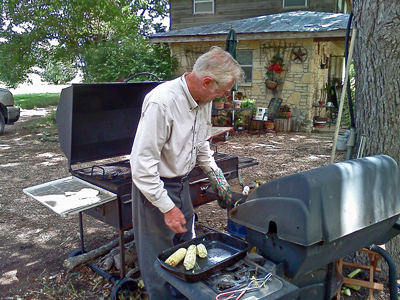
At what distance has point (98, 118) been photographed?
3.59 meters

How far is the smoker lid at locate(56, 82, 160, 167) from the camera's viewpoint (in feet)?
10.5

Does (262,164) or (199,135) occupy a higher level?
(199,135)

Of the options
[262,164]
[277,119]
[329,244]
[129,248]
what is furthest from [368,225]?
[277,119]

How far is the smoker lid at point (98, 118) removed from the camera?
321cm

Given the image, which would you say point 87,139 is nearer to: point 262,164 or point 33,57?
point 262,164

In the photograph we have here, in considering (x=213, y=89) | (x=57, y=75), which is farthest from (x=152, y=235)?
(x=57, y=75)

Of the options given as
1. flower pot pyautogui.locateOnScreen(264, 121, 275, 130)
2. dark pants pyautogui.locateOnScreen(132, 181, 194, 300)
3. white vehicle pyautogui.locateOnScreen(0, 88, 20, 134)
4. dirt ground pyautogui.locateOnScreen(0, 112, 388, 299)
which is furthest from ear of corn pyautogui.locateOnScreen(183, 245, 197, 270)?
white vehicle pyautogui.locateOnScreen(0, 88, 20, 134)

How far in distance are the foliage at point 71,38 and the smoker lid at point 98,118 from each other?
30.1 feet

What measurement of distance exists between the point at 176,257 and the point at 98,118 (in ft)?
6.99

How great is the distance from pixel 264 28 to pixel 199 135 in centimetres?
967

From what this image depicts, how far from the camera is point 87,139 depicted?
352 centimetres

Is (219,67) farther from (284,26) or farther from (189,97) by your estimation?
(284,26)

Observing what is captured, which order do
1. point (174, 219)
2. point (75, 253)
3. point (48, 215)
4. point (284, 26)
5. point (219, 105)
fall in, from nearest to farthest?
point (174, 219) → point (75, 253) → point (48, 215) → point (219, 105) → point (284, 26)

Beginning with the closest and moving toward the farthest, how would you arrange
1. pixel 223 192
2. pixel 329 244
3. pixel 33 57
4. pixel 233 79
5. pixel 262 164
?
pixel 329 244
pixel 233 79
pixel 223 192
pixel 262 164
pixel 33 57
